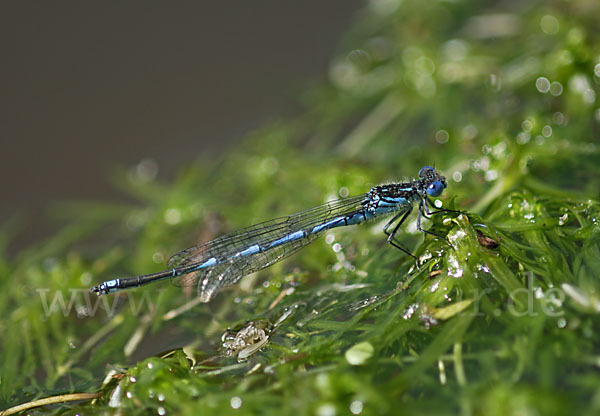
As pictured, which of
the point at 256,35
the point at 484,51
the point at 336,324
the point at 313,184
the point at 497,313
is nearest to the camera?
the point at 497,313

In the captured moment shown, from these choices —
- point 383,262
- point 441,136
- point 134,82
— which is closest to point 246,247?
point 383,262

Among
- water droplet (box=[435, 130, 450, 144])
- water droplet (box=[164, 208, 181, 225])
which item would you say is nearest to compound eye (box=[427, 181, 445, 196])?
water droplet (box=[435, 130, 450, 144])

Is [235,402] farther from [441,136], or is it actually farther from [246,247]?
[441,136]

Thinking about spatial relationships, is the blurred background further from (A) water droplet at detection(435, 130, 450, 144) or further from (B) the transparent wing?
(B) the transparent wing

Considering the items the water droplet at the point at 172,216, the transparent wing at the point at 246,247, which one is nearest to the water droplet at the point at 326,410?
the transparent wing at the point at 246,247

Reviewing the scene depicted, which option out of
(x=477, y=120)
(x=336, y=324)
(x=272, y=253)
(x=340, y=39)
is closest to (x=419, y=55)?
(x=477, y=120)

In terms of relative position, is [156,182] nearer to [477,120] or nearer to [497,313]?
[477,120]
